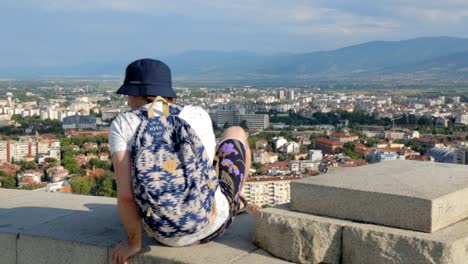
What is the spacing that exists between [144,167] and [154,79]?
24cm

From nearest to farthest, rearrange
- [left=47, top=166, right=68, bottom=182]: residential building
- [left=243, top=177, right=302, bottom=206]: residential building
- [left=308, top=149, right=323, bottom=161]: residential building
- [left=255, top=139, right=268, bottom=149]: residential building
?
1. [left=243, top=177, right=302, bottom=206]: residential building
2. [left=47, top=166, right=68, bottom=182]: residential building
3. [left=308, top=149, right=323, bottom=161]: residential building
4. [left=255, top=139, right=268, bottom=149]: residential building

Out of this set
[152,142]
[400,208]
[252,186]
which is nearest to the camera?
[400,208]

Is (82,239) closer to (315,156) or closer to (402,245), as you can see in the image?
(402,245)

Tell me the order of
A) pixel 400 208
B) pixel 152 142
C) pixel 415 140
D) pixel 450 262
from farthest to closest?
pixel 415 140 < pixel 152 142 < pixel 400 208 < pixel 450 262

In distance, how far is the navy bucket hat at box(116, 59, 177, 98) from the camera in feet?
5.47

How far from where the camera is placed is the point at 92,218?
6.81 feet

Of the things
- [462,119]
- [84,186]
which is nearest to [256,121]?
[462,119]

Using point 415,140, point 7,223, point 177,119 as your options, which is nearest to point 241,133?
point 177,119

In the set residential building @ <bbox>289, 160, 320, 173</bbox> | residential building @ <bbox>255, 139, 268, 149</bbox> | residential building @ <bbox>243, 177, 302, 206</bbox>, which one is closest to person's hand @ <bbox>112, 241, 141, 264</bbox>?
residential building @ <bbox>243, 177, 302, 206</bbox>

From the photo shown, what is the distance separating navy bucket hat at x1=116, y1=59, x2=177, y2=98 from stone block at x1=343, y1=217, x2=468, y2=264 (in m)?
0.58

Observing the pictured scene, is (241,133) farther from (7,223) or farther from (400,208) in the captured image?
(7,223)

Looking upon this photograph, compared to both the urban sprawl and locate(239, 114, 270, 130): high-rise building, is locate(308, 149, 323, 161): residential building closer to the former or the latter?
the urban sprawl

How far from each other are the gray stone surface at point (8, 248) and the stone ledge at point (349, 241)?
728 millimetres

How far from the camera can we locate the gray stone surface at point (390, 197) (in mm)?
1467
